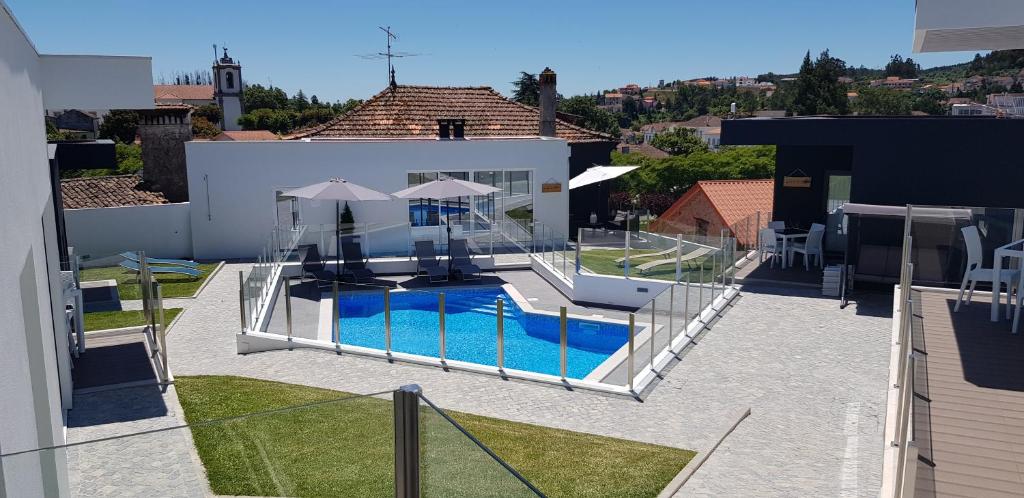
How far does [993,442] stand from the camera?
5945mm

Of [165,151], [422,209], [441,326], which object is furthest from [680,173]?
[441,326]

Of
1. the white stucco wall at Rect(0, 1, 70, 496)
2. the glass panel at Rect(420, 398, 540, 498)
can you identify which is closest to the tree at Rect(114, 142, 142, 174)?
the white stucco wall at Rect(0, 1, 70, 496)

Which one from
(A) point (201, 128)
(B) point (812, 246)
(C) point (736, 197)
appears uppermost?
(A) point (201, 128)

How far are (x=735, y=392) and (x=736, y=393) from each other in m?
0.04

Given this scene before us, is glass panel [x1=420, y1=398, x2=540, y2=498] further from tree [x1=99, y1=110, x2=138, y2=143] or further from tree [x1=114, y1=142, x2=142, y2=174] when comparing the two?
tree [x1=99, y1=110, x2=138, y2=143]

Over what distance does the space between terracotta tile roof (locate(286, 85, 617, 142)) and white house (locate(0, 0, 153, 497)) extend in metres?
14.9

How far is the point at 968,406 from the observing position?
6.62 m

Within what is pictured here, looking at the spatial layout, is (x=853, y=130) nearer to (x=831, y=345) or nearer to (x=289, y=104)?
(x=831, y=345)

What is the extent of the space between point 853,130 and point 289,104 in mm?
87787

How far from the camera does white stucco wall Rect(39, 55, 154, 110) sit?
10266 millimetres

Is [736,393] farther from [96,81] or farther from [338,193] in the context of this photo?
[338,193]

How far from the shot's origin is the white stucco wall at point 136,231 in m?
20.4

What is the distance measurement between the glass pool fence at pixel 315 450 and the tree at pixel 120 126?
196ft

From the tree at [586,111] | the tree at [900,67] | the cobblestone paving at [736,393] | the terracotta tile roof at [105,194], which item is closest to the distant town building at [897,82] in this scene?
Result: the tree at [900,67]
